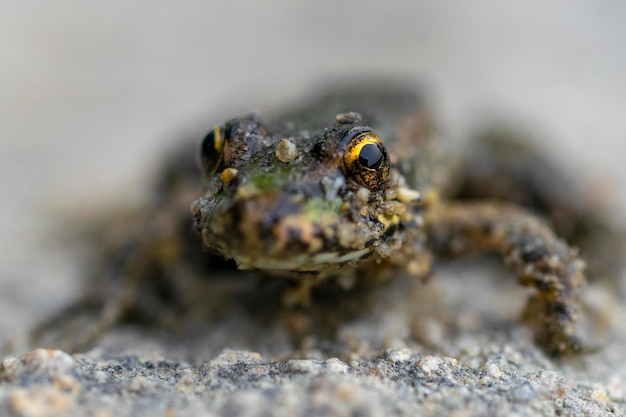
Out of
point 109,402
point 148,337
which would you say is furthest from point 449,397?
point 148,337

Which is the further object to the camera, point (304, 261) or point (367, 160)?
point (367, 160)

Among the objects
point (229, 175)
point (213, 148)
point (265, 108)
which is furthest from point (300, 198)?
point (265, 108)

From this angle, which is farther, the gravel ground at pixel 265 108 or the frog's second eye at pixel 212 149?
the frog's second eye at pixel 212 149

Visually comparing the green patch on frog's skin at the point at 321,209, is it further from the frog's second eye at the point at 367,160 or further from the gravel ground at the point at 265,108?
the gravel ground at the point at 265,108

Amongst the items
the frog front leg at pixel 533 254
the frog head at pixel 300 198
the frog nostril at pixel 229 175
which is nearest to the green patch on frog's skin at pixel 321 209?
the frog head at pixel 300 198

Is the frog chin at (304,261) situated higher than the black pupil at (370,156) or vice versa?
the black pupil at (370,156)

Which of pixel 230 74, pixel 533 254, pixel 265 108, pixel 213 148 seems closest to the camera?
pixel 213 148

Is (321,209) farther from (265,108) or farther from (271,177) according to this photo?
(265,108)

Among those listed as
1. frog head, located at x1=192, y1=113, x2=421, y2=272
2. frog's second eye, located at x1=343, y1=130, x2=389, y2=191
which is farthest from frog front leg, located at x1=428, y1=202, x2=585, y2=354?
frog's second eye, located at x1=343, y1=130, x2=389, y2=191
